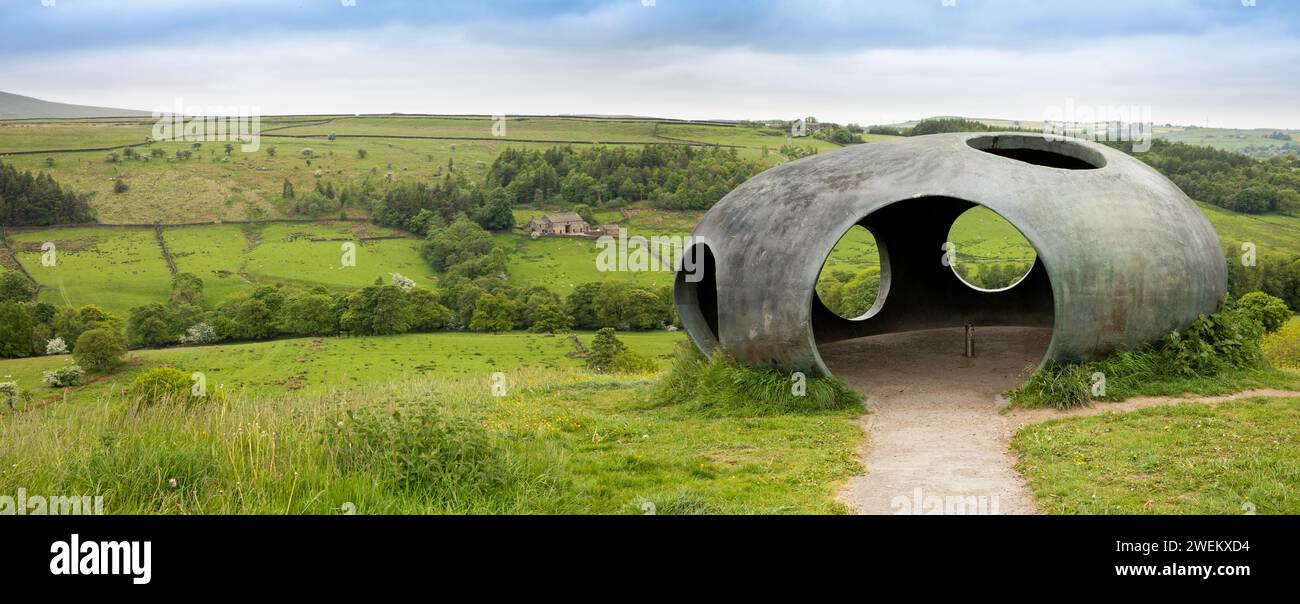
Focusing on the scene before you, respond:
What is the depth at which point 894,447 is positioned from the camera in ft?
38.7

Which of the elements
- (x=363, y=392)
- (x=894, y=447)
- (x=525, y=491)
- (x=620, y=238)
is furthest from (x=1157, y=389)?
(x=620, y=238)

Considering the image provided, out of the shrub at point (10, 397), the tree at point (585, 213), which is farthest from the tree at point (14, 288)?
the tree at point (585, 213)

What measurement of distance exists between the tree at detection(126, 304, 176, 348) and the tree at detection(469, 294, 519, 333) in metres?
30.8

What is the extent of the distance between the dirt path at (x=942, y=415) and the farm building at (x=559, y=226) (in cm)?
11611

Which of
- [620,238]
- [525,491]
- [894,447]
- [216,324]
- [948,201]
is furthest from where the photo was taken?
[620,238]

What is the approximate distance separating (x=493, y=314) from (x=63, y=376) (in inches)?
1552

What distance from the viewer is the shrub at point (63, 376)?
76188 millimetres

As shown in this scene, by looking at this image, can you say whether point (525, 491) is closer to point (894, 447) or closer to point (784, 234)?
point (894, 447)

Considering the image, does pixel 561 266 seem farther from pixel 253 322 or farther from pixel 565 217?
pixel 253 322

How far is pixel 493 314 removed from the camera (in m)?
101

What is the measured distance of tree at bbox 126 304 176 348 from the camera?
3799 inches

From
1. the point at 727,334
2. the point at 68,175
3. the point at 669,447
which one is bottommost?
the point at 669,447

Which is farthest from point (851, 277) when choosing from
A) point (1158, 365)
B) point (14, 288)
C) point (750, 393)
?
point (14, 288)

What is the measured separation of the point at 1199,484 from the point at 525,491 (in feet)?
21.7
